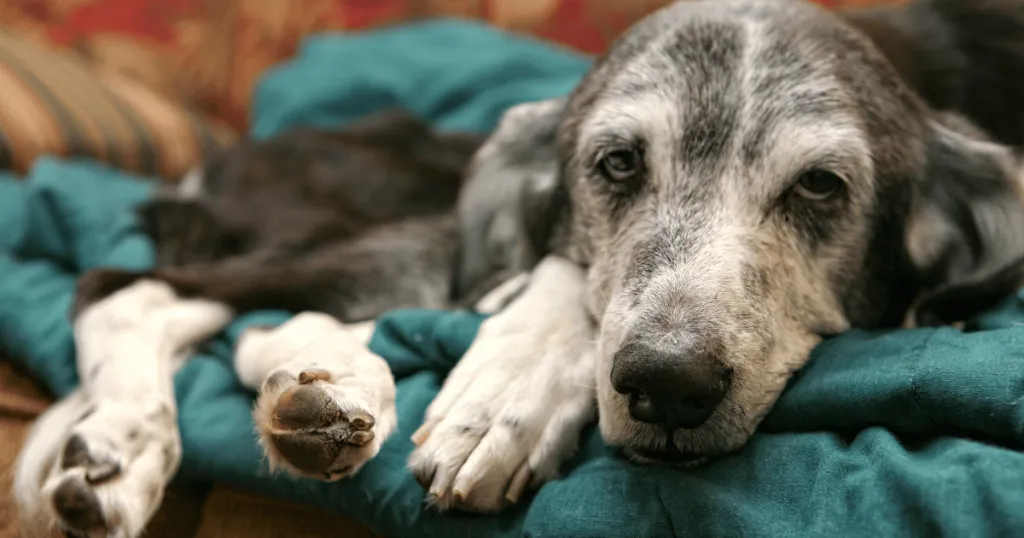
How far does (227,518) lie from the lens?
146 centimetres

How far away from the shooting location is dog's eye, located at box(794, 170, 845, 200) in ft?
4.86

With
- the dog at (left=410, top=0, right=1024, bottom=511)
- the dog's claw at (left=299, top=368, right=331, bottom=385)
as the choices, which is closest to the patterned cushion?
the dog at (left=410, top=0, right=1024, bottom=511)

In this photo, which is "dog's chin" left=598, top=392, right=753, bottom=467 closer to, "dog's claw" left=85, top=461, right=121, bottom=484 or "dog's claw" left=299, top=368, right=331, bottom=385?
"dog's claw" left=299, top=368, right=331, bottom=385

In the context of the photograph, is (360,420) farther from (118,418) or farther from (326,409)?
(118,418)

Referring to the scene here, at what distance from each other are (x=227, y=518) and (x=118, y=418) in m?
0.25

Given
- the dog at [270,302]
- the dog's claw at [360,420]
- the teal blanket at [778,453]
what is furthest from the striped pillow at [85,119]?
the dog's claw at [360,420]

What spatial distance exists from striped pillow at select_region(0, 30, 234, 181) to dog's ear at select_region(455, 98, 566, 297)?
4.65ft

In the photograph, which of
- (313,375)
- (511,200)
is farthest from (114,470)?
(511,200)

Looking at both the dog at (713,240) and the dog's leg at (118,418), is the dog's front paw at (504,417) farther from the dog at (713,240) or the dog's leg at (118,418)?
the dog's leg at (118,418)

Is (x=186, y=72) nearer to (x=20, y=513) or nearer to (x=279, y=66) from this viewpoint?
(x=279, y=66)

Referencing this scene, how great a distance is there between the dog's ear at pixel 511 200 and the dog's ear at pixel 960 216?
74 cm

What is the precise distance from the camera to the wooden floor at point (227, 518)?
1.39 m

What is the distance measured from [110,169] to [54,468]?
6.26ft

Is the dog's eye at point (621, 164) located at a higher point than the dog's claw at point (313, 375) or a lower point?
higher
